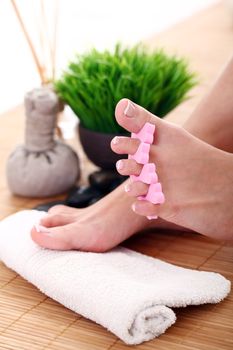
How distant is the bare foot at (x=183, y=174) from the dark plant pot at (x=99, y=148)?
0.53 metres

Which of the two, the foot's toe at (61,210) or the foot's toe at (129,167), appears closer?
the foot's toe at (129,167)

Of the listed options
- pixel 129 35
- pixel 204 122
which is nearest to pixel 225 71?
pixel 204 122

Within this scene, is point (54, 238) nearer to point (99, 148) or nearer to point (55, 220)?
point (55, 220)

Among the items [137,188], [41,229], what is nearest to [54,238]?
[41,229]

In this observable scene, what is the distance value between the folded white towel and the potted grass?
1.25 feet

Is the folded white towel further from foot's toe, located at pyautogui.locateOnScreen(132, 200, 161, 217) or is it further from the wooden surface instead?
foot's toe, located at pyautogui.locateOnScreen(132, 200, 161, 217)

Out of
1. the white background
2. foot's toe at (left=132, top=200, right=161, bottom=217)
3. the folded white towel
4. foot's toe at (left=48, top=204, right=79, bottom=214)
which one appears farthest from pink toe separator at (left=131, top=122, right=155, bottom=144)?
the white background

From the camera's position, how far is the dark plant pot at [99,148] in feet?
6.47

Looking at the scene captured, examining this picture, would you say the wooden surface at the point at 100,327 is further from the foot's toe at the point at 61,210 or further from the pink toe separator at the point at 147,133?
the pink toe separator at the point at 147,133

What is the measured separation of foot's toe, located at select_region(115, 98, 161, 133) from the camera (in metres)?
1.39

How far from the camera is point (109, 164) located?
2.02 m

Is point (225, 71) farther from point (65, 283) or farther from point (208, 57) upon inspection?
point (208, 57)

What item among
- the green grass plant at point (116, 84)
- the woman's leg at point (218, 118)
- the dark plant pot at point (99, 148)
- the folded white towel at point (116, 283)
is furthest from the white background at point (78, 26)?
the folded white towel at point (116, 283)

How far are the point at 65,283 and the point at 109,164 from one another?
595 millimetres
